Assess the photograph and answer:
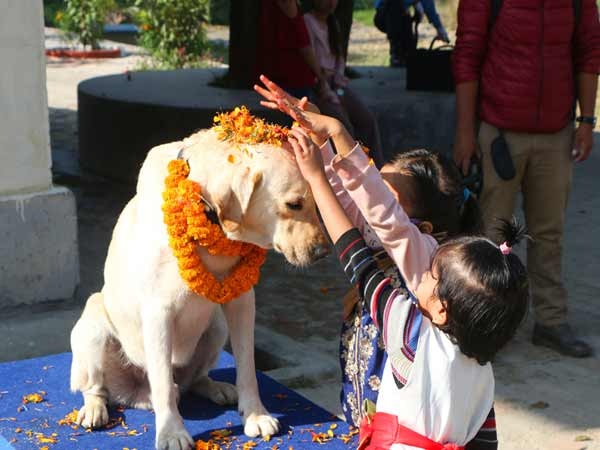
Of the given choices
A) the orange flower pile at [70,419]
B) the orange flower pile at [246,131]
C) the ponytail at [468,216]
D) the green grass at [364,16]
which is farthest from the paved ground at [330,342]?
the green grass at [364,16]

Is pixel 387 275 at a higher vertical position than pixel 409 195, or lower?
lower

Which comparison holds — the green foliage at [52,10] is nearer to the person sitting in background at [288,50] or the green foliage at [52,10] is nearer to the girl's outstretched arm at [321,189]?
the person sitting in background at [288,50]

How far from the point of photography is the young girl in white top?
2713 mm

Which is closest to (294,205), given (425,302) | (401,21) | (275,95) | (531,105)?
(275,95)

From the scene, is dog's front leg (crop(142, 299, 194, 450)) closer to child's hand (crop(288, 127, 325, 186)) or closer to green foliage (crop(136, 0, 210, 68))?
child's hand (crop(288, 127, 325, 186))

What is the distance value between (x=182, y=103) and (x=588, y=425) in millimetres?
5625

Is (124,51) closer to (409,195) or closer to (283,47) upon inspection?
(283,47)

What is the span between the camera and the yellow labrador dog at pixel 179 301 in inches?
132

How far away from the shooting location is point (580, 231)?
7973mm

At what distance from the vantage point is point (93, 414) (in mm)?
3920

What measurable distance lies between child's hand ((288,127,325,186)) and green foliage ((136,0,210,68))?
14.7 m

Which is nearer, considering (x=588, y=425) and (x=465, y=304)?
(x=465, y=304)

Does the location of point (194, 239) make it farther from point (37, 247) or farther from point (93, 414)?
point (37, 247)

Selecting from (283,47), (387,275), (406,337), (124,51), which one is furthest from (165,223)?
(124,51)
